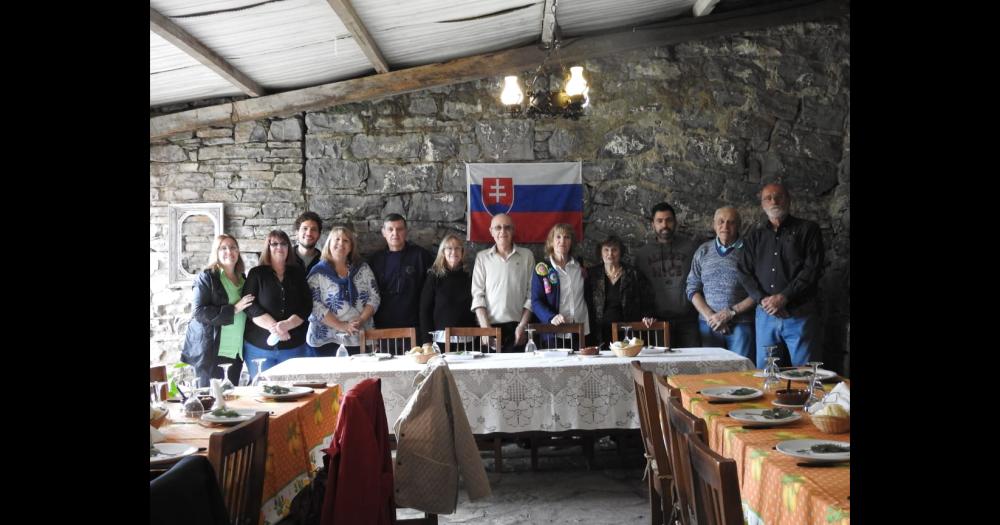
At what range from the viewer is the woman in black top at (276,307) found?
525cm

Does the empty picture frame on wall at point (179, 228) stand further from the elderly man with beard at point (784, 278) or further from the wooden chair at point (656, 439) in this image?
the wooden chair at point (656, 439)

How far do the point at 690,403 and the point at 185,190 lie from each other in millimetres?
4789

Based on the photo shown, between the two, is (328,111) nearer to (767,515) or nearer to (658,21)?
(658,21)

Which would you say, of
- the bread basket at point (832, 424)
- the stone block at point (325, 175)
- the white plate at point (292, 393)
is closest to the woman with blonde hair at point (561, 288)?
the stone block at point (325, 175)

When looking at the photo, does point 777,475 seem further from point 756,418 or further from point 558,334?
point 558,334

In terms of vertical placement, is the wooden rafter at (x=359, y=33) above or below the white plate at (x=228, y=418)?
above

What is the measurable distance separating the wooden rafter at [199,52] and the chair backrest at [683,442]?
3.59m

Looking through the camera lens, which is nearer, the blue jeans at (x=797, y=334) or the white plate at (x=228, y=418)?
the white plate at (x=228, y=418)

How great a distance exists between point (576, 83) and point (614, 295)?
6.35 ft

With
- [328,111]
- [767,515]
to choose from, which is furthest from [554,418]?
[328,111]

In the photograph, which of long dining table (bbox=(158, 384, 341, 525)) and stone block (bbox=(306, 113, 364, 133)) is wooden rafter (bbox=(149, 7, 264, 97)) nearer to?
stone block (bbox=(306, 113, 364, 133))

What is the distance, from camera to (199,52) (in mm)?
4941

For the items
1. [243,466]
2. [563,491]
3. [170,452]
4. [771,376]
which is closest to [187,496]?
[243,466]

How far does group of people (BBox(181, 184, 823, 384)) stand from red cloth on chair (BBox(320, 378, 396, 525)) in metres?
2.75
